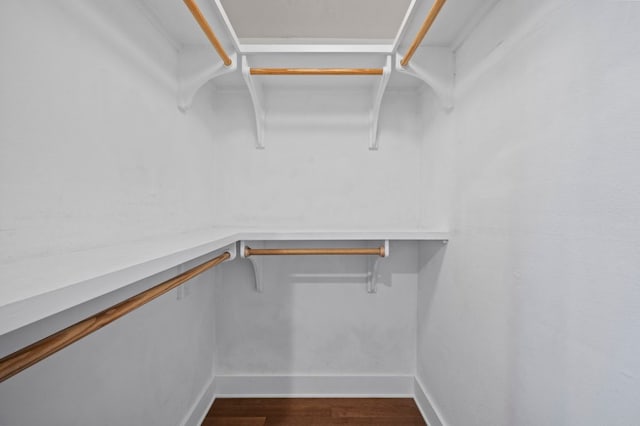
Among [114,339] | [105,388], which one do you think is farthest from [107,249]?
[105,388]

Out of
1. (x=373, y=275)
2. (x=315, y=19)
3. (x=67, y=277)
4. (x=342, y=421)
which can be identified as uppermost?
(x=315, y=19)

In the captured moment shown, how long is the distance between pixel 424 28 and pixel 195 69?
96 centimetres

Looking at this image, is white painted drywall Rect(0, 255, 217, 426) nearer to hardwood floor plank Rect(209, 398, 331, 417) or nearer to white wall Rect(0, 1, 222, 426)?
white wall Rect(0, 1, 222, 426)

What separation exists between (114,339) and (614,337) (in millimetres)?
1304

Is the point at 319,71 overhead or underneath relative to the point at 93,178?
overhead

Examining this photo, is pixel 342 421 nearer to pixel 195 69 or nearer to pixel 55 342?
pixel 55 342

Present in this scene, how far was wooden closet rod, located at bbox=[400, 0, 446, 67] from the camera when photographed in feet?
2.93

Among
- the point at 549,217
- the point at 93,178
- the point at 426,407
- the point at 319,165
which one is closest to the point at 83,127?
the point at 93,178

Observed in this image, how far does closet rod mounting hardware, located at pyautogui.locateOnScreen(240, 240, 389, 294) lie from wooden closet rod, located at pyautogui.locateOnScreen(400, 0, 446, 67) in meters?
0.84

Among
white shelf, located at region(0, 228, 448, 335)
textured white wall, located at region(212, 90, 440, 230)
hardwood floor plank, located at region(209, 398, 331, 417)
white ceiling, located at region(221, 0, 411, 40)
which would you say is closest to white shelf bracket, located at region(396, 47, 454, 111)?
white ceiling, located at region(221, 0, 411, 40)

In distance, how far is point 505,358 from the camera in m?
0.93

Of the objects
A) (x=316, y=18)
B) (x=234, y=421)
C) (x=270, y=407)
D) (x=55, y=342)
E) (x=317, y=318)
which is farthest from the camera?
(x=317, y=318)

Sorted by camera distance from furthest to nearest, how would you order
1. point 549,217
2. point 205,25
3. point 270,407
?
point 270,407 → point 205,25 → point 549,217

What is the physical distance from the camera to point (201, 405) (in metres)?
1.57
